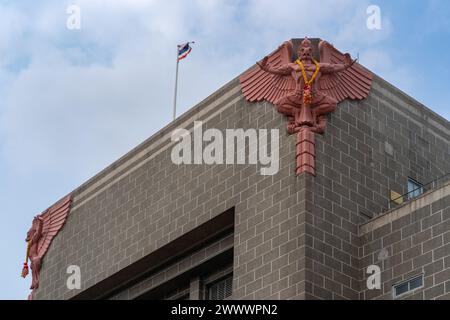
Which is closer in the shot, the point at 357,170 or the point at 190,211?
the point at 357,170

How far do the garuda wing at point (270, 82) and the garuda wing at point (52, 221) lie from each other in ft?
45.2

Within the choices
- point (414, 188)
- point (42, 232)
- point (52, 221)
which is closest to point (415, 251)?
point (414, 188)

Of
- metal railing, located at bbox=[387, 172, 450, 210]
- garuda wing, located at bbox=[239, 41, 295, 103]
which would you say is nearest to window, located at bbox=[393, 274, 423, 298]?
metal railing, located at bbox=[387, 172, 450, 210]

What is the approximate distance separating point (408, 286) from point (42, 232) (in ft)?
74.6

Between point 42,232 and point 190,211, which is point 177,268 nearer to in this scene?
point 190,211

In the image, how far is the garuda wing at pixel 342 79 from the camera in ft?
167

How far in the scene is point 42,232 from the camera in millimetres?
62938

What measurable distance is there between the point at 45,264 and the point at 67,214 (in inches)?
105

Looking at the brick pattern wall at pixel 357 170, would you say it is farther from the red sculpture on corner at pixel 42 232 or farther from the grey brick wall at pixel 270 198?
the red sculpture on corner at pixel 42 232

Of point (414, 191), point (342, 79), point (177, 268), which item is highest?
point (342, 79)

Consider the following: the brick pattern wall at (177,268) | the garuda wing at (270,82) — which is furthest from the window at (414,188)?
the brick pattern wall at (177,268)

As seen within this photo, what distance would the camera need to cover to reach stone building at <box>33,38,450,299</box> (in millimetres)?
46938

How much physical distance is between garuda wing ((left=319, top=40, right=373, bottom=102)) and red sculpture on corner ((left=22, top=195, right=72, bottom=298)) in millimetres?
16916

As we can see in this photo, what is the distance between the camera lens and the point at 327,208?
4819 centimetres
